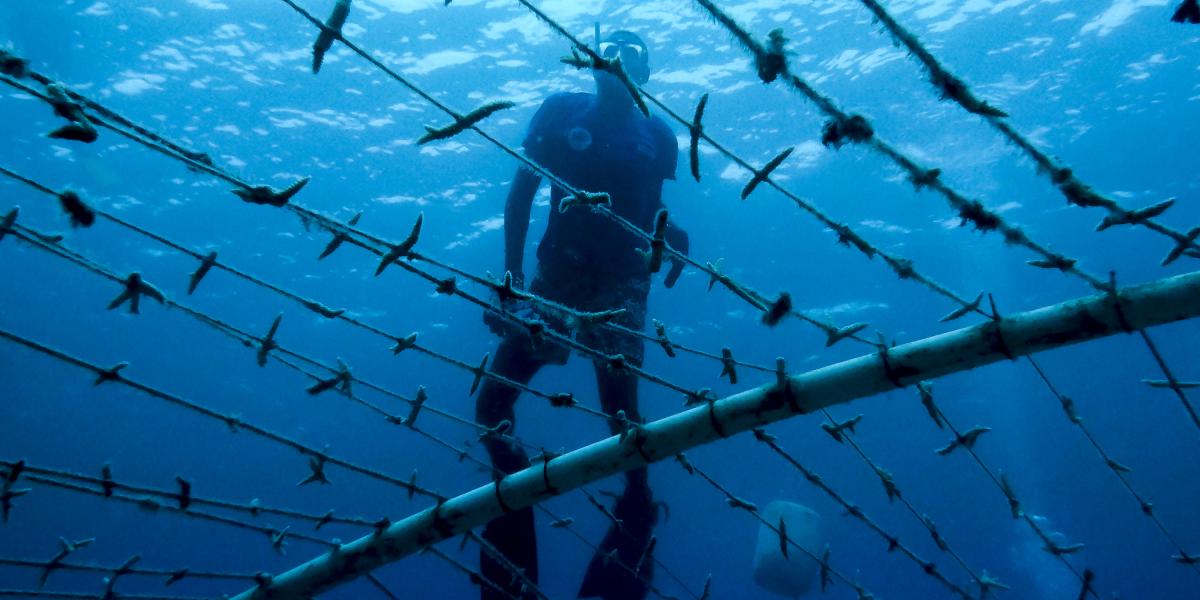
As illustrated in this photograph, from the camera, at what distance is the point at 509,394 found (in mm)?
5082

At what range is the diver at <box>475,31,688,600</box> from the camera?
5.07 meters

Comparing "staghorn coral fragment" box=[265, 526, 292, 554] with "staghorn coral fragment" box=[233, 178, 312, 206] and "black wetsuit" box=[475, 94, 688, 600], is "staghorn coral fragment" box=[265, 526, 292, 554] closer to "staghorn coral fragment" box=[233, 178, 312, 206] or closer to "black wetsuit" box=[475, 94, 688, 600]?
"staghorn coral fragment" box=[233, 178, 312, 206]

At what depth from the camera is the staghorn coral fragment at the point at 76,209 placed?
4.42 feet

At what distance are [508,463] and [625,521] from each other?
1.10 metres

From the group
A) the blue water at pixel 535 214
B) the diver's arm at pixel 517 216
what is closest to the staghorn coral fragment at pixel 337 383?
the blue water at pixel 535 214

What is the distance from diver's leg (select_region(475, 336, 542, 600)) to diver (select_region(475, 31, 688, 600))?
0.04 ft

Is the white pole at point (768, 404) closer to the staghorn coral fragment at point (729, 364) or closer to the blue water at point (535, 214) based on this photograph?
the staghorn coral fragment at point (729, 364)

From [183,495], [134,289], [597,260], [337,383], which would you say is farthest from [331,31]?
[597,260]

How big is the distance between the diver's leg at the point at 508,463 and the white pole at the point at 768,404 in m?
1.72

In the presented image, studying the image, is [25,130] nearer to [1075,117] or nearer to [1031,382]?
[1075,117]

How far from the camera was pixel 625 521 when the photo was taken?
5.18m

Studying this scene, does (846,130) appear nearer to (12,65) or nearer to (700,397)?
(700,397)

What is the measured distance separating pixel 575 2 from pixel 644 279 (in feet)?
25.6

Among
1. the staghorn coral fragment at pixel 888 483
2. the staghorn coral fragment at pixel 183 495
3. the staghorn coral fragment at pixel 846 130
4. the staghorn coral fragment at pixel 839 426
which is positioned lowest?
the staghorn coral fragment at pixel 183 495
